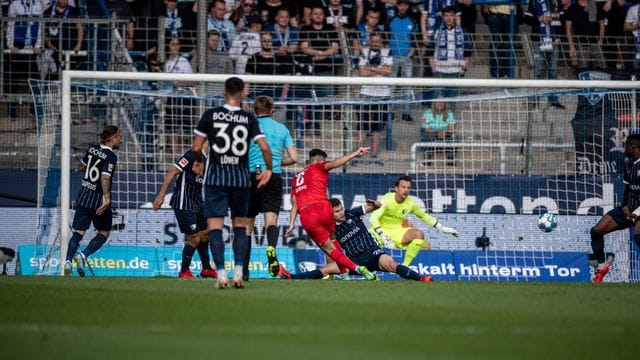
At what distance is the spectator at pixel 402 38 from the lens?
68.0 ft

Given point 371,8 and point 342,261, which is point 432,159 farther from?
point 342,261

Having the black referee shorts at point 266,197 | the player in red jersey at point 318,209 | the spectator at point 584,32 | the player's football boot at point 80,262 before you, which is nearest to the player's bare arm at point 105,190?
the player's football boot at point 80,262

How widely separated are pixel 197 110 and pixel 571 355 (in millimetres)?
13457

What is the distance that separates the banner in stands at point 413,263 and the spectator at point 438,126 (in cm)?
204

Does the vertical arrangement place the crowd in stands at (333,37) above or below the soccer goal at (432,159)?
above

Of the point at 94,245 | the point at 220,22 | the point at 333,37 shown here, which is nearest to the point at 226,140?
the point at 94,245

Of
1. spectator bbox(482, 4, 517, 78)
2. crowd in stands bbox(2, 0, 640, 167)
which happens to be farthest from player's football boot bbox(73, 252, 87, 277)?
spectator bbox(482, 4, 517, 78)

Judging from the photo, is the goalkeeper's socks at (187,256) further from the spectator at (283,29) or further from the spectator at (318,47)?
the spectator at (283,29)

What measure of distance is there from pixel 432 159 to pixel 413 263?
7.33 ft

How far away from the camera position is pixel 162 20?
66.6 ft

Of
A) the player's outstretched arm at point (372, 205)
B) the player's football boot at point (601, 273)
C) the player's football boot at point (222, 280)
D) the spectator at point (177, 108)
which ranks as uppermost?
the spectator at point (177, 108)

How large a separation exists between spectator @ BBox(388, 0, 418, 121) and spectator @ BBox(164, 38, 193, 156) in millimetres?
3870

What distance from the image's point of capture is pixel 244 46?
20.4 m

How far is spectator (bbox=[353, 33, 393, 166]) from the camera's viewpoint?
61.0 ft
